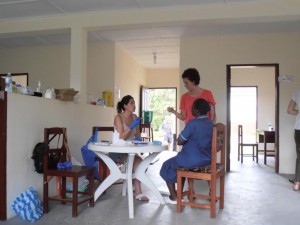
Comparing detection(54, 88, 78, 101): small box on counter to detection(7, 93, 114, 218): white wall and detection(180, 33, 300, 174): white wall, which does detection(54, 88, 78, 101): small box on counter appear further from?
detection(180, 33, 300, 174): white wall

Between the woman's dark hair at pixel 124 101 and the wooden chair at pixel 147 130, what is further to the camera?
the wooden chair at pixel 147 130

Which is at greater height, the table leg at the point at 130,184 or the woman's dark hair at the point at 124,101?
the woman's dark hair at the point at 124,101

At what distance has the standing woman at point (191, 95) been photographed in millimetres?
3514

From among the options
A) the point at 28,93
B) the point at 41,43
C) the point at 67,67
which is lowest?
the point at 28,93

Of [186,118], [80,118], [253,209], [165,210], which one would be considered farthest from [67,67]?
[253,209]

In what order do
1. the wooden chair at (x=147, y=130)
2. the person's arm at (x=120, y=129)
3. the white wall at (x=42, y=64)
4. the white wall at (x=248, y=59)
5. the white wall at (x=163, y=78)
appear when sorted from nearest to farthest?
1. the person's arm at (x=120, y=129)
2. the white wall at (x=248, y=59)
3. the white wall at (x=42, y=64)
4. the wooden chair at (x=147, y=130)
5. the white wall at (x=163, y=78)

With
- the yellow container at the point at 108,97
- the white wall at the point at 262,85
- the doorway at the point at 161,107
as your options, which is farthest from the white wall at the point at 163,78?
the yellow container at the point at 108,97

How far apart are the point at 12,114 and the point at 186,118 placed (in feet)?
6.33

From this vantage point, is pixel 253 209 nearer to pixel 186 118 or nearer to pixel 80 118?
pixel 186 118

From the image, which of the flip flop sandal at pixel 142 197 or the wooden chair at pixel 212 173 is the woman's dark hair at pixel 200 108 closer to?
the wooden chair at pixel 212 173

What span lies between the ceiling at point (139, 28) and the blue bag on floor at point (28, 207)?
7.94ft

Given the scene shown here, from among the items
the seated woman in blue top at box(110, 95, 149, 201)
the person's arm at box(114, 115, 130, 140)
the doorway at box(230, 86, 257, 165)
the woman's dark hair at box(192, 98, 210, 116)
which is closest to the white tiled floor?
the seated woman in blue top at box(110, 95, 149, 201)

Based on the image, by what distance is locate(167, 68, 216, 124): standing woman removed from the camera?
3.51 metres

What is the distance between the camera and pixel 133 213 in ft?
9.51
